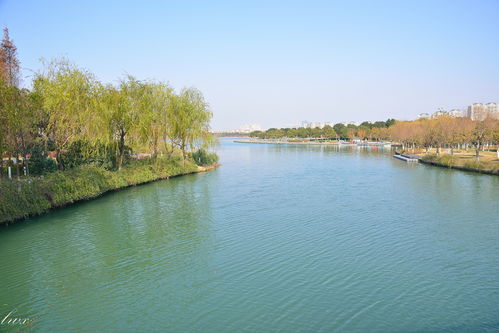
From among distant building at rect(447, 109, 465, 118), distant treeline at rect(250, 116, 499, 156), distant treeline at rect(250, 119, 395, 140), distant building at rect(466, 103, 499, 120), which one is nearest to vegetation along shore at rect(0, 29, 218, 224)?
distant treeline at rect(250, 116, 499, 156)

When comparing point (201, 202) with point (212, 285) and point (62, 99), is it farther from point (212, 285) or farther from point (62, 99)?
point (212, 285)

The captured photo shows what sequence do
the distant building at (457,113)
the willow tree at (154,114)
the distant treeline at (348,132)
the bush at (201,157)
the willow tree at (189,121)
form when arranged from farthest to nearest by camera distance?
the distant treeline at (348,132) → the distant building at (457,113) → the bush at (201,157) → the willow tree at (189,121) → the willow tree at (154,114)

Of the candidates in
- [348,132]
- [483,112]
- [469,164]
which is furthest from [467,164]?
[348,132]

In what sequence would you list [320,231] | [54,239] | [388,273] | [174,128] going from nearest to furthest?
[388,273] → [54,239] → [320,231] → [174,128]

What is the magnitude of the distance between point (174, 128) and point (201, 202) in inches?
478

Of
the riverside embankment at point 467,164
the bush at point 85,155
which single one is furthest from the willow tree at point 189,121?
the riverside embankment at point 467,164

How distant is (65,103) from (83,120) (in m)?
1.25

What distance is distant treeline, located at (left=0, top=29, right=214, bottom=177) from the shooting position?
1725 cm

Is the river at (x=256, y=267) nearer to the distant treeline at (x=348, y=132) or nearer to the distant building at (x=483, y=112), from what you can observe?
the distant building at (x=483, y=112)

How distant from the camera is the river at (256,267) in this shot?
7176 millimetres

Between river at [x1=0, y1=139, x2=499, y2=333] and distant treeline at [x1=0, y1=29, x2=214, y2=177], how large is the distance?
14.3ft

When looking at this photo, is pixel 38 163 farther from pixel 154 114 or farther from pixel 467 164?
pixel 467 164

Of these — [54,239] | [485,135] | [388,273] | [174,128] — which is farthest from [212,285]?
[485,135]

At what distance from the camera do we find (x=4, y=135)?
53.2 ft
